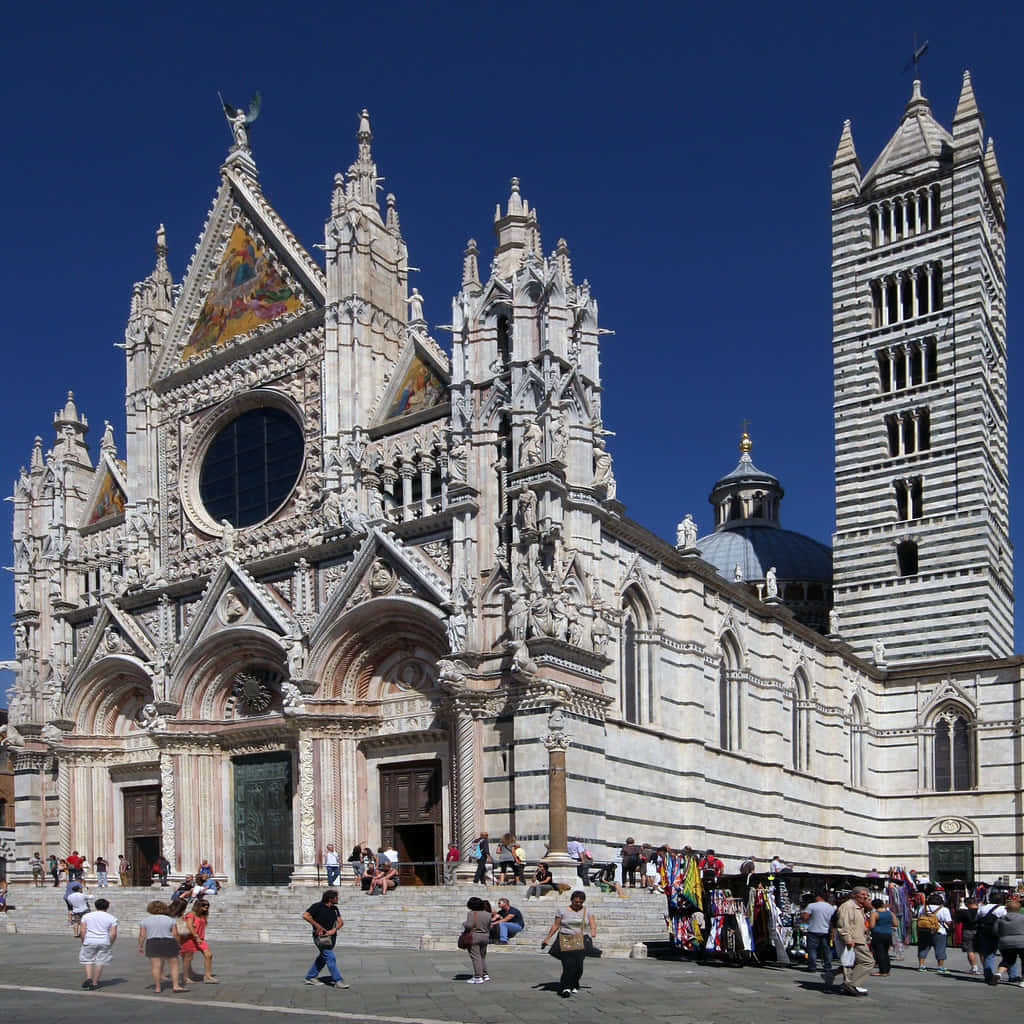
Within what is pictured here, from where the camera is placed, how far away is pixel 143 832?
34.4 metres

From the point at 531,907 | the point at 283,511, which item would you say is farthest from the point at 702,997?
the point at 283,511

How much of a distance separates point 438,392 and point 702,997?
56.7 ft

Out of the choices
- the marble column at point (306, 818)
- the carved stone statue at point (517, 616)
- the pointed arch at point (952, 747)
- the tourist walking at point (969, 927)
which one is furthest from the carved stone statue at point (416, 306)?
the pointed arch at point (952, 747)

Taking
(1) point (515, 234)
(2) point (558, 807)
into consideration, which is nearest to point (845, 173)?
(1) point (515, 234)

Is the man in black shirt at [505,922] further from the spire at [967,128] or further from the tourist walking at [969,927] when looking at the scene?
the spire at [967,128]

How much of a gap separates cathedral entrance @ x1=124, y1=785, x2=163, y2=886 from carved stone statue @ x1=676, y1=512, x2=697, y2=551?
47.9 ft

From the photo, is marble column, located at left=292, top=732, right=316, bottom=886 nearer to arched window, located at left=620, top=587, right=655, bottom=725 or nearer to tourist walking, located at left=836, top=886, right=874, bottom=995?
arched window, located at left=620, top=587, right=655, bottom=725

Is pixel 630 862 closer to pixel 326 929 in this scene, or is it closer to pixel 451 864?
pixel 451 864

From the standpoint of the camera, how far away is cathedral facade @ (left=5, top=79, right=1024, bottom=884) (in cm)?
2761

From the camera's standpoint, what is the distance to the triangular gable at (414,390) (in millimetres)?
30469

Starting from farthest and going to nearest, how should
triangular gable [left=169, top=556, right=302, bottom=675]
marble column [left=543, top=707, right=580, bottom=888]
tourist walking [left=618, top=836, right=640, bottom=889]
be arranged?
triangular gable [left=169, top=556, right=302, bottom=675] → tourist walking [left=618, top=836, right=640, bottom=889] → marble column [left=543, top=707, right=580, bottom=888]

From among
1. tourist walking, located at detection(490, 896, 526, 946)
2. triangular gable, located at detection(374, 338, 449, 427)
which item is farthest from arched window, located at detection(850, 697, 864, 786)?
tourist walking, located at detection(490, 896, 526, 946)

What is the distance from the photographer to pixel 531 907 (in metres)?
22.3

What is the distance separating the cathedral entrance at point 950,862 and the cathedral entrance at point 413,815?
20158mm
